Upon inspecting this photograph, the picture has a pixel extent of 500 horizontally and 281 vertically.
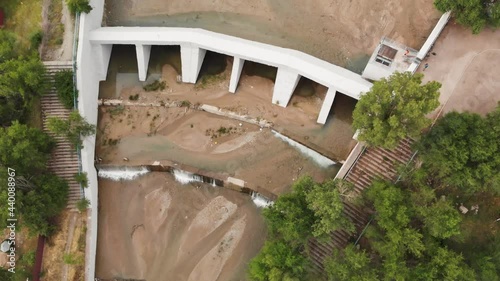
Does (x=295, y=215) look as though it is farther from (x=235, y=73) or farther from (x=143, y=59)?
(x=143, y=59)

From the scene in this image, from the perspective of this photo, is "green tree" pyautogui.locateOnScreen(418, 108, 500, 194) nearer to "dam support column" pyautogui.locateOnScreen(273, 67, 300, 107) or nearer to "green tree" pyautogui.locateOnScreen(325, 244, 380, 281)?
"green tree" pyautogui.locateOnScreen(325, 244, 380, 281)

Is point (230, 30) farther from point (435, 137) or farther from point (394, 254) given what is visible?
point (394, 254)

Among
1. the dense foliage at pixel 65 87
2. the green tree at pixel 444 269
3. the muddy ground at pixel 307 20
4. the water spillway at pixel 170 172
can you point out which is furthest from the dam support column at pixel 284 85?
the dense foliage at pixel 65 87

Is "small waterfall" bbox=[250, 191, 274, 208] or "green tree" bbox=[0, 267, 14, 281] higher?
"small waterfall" bbox=[250, 191, 274, 208]

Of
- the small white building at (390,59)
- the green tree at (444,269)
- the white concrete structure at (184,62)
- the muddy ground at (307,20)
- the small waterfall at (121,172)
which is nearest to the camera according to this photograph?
the green tree at (444,269)

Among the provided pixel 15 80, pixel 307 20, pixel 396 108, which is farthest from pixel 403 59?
pixel 15 80

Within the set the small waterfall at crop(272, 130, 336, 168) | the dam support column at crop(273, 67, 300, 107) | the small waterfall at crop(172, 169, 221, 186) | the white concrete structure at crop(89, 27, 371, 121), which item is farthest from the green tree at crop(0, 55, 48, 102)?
the small waterfall at crop(272, 130, 336, 168)

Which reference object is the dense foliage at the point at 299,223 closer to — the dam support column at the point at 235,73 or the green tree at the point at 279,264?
the green tree at the point at 279,264
